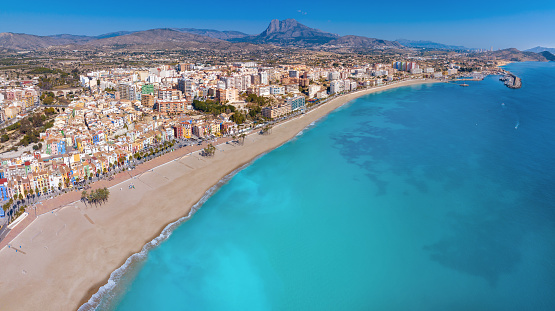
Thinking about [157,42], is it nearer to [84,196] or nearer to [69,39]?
[69,39]

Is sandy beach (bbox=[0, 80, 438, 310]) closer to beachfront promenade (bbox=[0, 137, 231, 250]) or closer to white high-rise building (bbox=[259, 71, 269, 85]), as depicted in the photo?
beachfront promenade (bbox=[0, 137, 231, 250])

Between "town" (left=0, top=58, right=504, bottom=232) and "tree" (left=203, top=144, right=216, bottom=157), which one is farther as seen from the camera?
"tree" (left=203, top=144, right=216, bottom=157)

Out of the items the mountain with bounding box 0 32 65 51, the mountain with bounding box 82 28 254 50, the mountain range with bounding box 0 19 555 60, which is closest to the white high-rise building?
the mountain range with bounding box 0 19 555 60

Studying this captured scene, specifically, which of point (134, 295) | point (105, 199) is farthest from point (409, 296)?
point (105, 199)

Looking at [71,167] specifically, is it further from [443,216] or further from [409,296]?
[443,216]

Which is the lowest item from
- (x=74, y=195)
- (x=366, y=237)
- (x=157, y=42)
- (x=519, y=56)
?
(x=366, y=237)

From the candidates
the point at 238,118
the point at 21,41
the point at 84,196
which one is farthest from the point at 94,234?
the point at 21,41

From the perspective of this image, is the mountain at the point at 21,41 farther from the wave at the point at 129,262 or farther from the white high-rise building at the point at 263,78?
the wave at the point at 129,262
